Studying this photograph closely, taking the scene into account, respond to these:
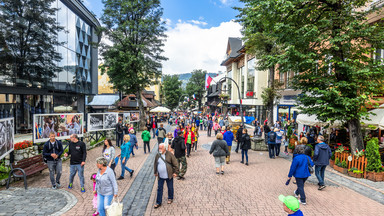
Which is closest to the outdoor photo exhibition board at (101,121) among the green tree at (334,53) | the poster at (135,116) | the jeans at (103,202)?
the poster at (135,116)

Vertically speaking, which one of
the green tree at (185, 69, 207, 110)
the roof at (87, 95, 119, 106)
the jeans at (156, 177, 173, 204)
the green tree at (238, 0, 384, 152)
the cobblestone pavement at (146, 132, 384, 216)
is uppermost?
the green tree at (185, 69, 207, 110)

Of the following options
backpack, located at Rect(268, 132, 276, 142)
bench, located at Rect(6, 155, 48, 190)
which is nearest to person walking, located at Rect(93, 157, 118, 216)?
bench, located at Rect(6, 155, 48, 190)

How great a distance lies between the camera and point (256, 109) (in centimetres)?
3191

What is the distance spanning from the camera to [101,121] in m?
15.9

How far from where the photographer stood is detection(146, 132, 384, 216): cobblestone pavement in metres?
5.82

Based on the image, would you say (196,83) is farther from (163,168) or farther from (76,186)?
(163,168)

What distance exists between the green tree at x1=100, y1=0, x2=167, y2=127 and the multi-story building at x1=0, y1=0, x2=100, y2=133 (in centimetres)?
268

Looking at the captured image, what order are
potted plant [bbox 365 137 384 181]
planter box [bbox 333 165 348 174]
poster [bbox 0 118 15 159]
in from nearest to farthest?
poster [bbox 0 118 15 159] < potted plant [bbox 365 137 384 181] < planter box [bbox 333 165 348 174]

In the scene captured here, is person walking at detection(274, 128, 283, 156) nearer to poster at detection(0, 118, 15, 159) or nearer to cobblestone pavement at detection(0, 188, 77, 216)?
cobblestone pavement at detection(0, 188, 77, 216)

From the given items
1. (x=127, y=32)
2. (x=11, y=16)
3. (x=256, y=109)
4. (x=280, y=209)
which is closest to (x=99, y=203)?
(x=280, y=209)

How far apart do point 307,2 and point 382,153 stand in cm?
730

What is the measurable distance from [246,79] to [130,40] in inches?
695

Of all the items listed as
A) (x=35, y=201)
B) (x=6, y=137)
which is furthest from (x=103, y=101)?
(x=35, y=201)

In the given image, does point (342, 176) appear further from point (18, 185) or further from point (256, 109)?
point (256, 109)
